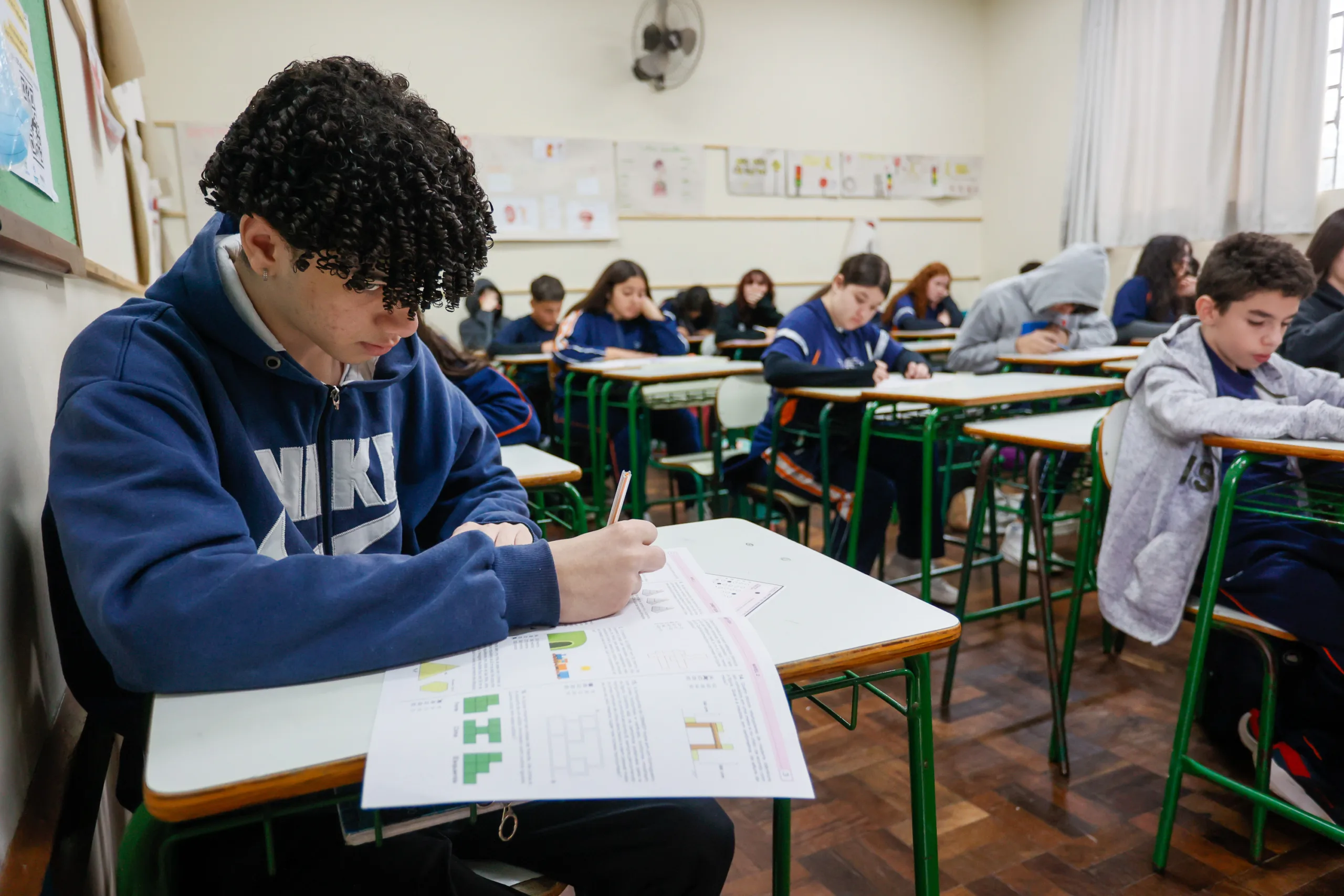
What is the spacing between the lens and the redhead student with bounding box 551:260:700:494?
142 inches

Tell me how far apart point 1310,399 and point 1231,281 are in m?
0.35

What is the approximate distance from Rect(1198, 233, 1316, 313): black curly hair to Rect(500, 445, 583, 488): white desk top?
1279mm

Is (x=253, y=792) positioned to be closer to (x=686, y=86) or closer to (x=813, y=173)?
(x=686, y=86)

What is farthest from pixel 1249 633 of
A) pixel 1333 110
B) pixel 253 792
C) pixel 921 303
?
pixel 1333 110

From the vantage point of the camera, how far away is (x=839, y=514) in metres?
2.51

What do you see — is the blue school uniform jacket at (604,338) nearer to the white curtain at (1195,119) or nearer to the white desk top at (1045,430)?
the white desk top at (1045,430)

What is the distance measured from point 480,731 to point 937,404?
182cm

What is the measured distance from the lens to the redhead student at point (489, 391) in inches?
85.4

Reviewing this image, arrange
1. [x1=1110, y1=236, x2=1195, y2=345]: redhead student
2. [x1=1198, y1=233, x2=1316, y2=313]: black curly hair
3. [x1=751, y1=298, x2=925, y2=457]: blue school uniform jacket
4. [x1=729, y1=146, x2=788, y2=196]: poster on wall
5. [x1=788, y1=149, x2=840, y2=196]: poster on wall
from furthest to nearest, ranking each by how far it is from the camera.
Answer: [x1=788, y1=149, x2=840, y2=196]: poster on wall → [x1=729, y1=146, x2=788, y2=196]: poster on wall → [x1=1110, y1=236, x2=1195, y2=345]: redhead student → [x1=751, y1=298, x2=925, y2=457]: blue school uniform jacket → [x1=1198, y1=233, x2=1316, y2=313]: black curly hair

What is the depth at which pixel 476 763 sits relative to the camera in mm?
542

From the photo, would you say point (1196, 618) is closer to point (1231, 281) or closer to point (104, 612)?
point (1231, 281)

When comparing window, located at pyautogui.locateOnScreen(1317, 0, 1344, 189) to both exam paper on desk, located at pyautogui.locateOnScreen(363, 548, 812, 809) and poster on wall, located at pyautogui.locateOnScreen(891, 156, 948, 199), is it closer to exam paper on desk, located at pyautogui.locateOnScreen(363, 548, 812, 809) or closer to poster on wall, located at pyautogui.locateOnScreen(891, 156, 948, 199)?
poster on wall, located at pyautogui.locateOnScreen(891, 156, 948, 199)

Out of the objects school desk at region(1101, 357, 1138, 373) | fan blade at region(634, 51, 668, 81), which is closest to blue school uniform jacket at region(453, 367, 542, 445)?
school desk at region(1101, 357, 1138, 373)

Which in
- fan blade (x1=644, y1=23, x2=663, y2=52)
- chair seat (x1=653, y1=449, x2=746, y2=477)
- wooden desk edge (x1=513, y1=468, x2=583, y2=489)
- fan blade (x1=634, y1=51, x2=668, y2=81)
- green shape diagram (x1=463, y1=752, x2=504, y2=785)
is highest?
fan blade (x1=644, y1=23, x2=663, y2=52)
